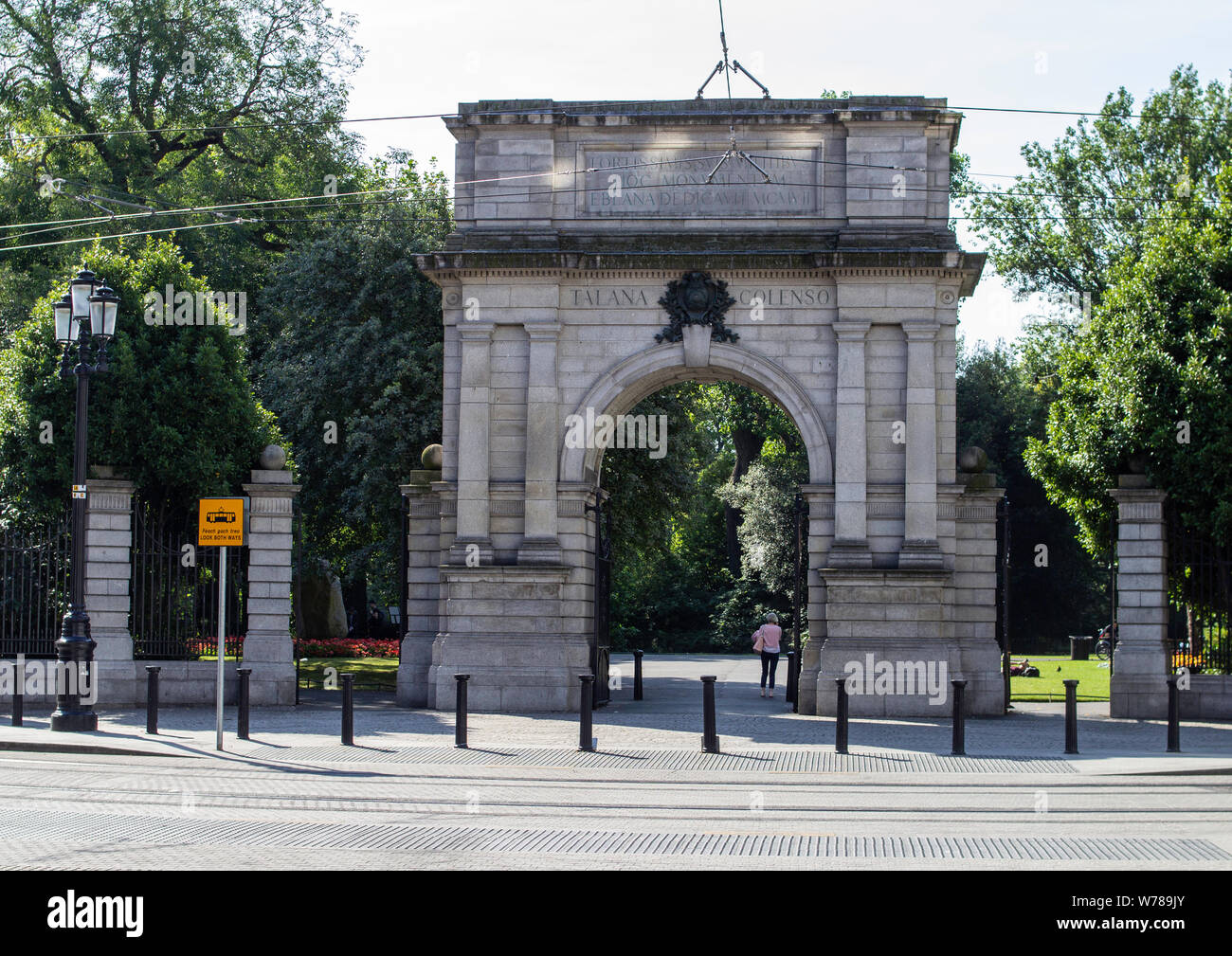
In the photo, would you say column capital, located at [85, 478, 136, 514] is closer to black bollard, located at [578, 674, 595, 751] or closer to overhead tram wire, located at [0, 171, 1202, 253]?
overhead tram wire, located at [0, 171, 1202, 253]

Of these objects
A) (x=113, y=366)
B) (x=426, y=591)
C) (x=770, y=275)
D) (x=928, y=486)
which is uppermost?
(x=770, y=275)

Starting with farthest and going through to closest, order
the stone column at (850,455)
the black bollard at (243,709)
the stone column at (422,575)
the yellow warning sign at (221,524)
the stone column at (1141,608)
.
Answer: the stone column at (422,575) → the stone column at (850,455) → the stone column at (1141,608) → the black bollard at (243,709) → the yellow warning sign at (221,524)

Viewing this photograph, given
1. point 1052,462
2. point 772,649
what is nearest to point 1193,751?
point 1052,462

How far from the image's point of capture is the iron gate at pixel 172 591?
22.0 metres

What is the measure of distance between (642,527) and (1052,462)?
10.9 m

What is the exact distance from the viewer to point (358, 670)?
33531mm

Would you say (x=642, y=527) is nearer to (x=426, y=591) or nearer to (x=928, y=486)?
(x=426, y=591)

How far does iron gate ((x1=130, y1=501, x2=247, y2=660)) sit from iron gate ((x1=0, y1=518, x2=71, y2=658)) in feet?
3.72

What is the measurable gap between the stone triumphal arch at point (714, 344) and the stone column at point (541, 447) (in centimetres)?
4

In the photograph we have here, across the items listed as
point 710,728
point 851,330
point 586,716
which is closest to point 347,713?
point 586,716

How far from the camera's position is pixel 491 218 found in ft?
73.7

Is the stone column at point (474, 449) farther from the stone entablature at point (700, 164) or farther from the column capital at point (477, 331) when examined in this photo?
the stone entablature at point (700, 164)

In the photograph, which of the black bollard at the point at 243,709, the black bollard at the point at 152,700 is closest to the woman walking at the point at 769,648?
the black bollard at the point at 243,709
